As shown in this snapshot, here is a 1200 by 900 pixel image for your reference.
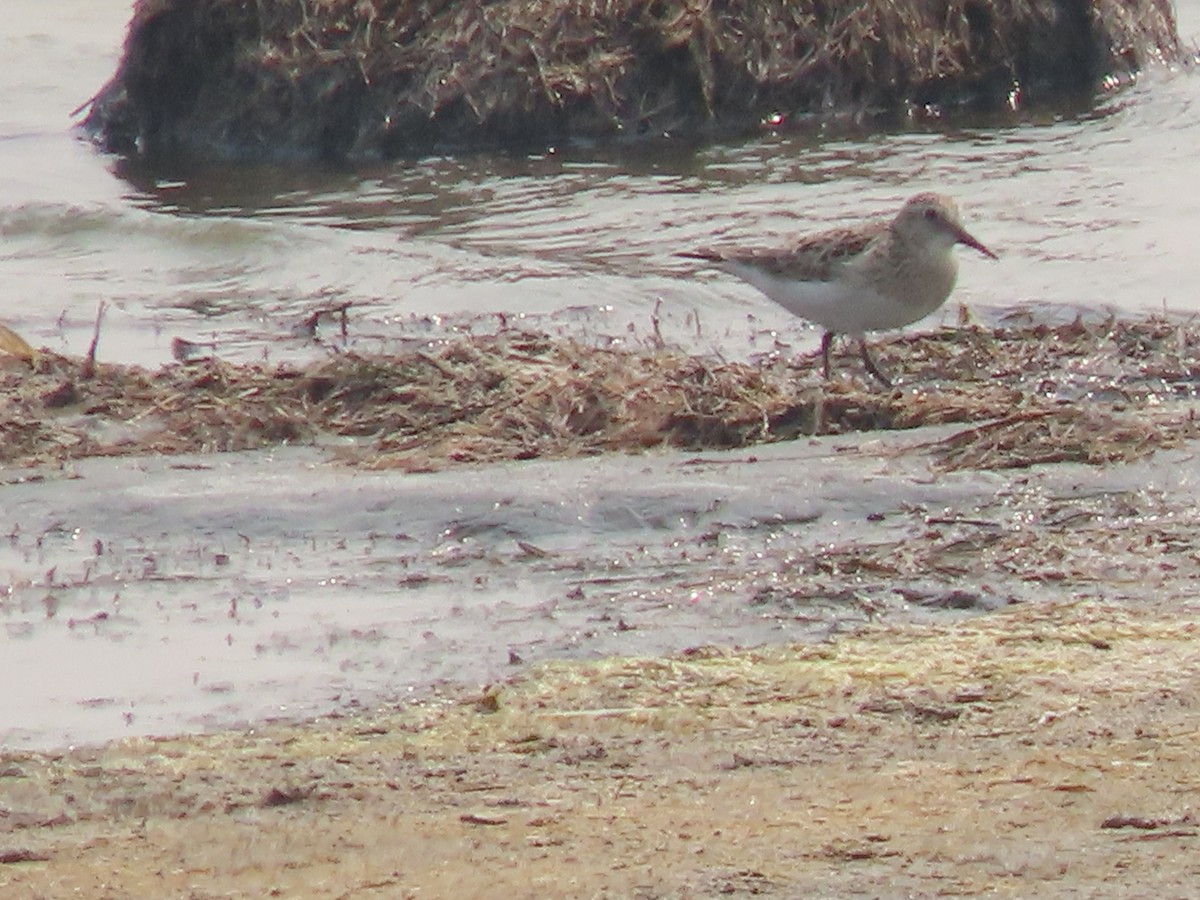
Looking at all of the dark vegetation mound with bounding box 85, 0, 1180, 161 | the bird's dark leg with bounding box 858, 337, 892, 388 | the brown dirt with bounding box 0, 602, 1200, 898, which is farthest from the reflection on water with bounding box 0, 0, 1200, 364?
the brown dirt with bounding box 0, 602, 1200, 898

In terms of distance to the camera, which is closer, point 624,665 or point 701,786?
point 701,786

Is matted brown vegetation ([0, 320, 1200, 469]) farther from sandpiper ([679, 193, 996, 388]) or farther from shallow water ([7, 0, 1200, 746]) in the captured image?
shallow water ([7, 0, 1200, 746])

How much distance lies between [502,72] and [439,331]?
3.90 meters

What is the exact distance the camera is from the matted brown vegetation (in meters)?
5.92

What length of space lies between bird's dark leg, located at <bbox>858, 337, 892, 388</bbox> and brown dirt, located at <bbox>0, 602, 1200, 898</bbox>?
8.81 feet

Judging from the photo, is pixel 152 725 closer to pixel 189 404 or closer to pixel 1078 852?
pixel 1078 852

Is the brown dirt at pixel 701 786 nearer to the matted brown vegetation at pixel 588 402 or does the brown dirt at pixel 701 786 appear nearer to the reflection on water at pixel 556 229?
the matted brown vegetation at pixel 588 402

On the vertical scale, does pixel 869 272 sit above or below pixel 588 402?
above

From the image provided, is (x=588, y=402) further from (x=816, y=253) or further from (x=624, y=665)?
(x=624, y=665)

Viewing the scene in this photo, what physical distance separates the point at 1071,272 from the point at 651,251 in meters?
1.78

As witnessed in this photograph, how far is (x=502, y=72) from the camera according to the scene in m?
11.9

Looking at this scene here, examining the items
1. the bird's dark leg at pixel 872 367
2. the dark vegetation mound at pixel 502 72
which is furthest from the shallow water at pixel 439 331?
the bird's dark leg at pixel 872 367

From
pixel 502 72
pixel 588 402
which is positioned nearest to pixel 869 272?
pixel 588 402

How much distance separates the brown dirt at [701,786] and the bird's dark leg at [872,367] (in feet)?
8.81
